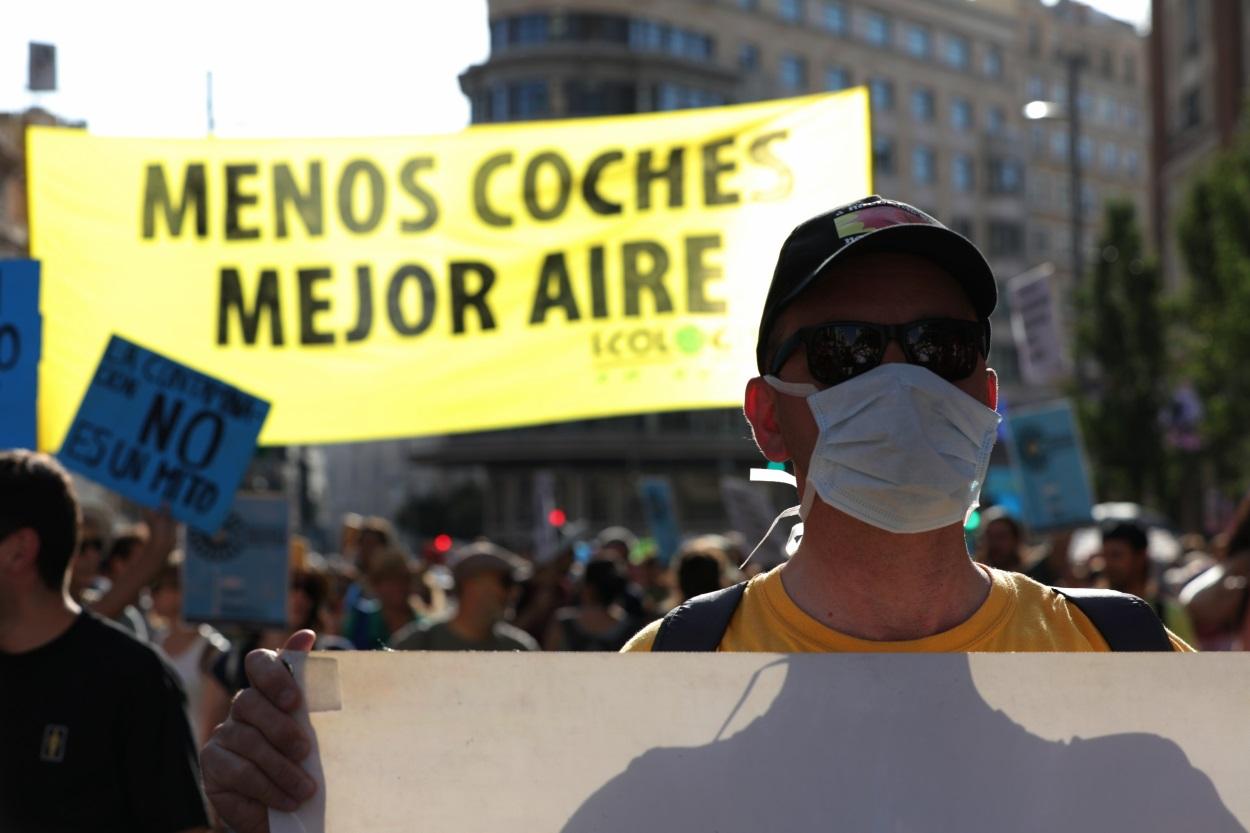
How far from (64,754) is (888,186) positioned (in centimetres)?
7369

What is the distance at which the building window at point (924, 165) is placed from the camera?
7681 centimetres

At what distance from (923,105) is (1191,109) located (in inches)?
1286

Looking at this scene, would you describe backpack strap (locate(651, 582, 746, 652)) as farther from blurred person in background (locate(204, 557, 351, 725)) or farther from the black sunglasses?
blurred person in background (locate(204, 557, 351, 725))

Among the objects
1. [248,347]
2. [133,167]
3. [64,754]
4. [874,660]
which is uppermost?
[133,167]

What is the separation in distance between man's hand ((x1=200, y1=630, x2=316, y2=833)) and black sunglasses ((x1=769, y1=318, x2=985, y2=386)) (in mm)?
711

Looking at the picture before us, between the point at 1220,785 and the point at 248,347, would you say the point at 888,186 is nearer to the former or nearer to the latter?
the point at 248,347

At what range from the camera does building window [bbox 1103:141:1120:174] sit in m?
99.2

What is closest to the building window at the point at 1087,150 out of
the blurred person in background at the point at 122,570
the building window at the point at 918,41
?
the building window at the point at 918,41

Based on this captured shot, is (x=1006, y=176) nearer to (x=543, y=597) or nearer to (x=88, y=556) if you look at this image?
(x=543, y=597)

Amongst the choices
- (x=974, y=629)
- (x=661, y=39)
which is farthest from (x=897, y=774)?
(x=661, y=39)

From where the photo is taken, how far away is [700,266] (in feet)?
22.2

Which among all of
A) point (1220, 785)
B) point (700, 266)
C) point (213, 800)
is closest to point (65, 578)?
point (213, 800)

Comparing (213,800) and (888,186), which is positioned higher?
(888,186)

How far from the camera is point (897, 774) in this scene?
65.9 inches
